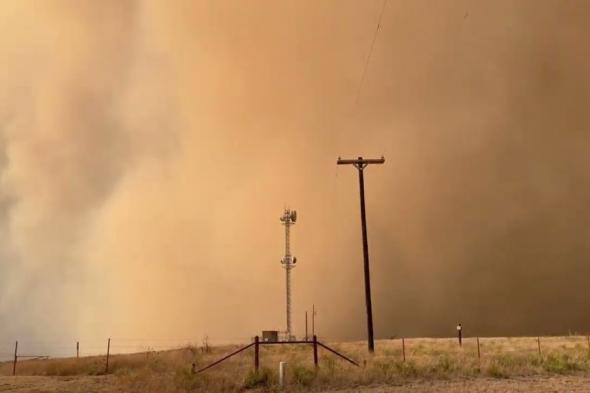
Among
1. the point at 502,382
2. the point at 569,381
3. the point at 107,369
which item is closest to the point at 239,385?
the point at 502,382

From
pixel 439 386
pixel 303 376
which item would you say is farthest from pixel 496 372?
pixel 303 376

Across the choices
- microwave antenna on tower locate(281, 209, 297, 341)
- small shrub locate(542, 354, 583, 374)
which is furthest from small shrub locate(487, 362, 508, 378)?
microwave antenna on tower locate(281, 209, 297, 341)

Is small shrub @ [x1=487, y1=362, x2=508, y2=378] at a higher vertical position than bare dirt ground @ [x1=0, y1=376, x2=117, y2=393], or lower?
higher

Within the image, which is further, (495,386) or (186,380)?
(186,380)

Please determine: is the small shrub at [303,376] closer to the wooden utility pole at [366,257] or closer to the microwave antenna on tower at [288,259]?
the wooden utility pole at [366,257]

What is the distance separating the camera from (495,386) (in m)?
15.5

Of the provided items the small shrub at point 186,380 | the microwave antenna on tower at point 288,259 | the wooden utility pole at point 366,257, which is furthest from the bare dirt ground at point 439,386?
the microwave antenna on tower at point 288,259

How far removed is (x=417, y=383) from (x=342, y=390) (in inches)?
97.8

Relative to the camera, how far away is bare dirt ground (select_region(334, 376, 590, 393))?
1492 cm

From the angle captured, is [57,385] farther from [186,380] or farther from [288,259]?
[288,259]

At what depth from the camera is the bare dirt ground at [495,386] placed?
1492cm

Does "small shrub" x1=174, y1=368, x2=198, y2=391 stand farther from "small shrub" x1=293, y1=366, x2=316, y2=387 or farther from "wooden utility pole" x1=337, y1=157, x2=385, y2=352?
"wooden utility pole" x1=337, y1=157, x2=385, y2=352

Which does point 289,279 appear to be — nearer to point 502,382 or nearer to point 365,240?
point 365,240

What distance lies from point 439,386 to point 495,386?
59.7 inches
